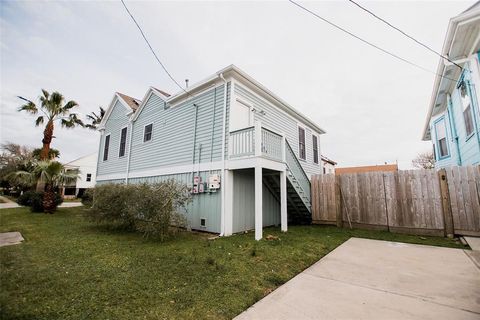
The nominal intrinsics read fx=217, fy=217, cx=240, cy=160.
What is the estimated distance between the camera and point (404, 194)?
7605mm

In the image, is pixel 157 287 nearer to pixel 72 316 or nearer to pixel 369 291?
pixel 72 316

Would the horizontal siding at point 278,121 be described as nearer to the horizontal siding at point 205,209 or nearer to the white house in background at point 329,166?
the horizontal siding at point 205,209

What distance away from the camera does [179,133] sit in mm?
9500

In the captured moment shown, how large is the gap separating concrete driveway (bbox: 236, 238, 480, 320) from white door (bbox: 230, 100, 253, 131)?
5.08 metres

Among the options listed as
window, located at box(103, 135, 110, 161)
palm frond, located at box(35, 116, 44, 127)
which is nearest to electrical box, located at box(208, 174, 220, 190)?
window, located at box(103, 135, 110, 161)

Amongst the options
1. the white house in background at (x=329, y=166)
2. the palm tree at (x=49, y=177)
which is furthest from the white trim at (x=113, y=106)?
the white house in background at (x=329, y=166)

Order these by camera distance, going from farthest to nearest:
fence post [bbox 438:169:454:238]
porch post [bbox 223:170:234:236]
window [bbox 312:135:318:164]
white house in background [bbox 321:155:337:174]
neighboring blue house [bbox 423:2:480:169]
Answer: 1. white house in background [bbox 321:155:337:174]
2. window [bbox 312:135:318:164]
3. porch post [bbox 223:170:234:236]
4. fence post [bbox 438:169:454:238]
5. neighboring blue house [bbox 423:2:480:169]

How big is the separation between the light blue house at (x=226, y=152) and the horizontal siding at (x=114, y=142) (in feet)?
3.52

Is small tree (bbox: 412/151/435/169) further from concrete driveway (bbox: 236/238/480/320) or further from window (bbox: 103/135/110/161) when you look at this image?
window (bbox: 103/135/110/161)

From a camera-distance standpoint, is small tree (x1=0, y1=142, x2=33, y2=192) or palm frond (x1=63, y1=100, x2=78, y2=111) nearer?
palm frond (x1=63, y1=100, x2=78, y2=111)

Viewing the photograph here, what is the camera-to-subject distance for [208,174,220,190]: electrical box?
7.47 metres

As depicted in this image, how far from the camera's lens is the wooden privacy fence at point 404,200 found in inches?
257

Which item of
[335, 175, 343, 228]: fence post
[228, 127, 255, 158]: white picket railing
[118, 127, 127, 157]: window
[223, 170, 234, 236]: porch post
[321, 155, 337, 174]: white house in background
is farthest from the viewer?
[321, 155, 337, 174]: white house in background

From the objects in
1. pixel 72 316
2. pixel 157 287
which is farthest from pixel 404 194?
pixel 72 316
